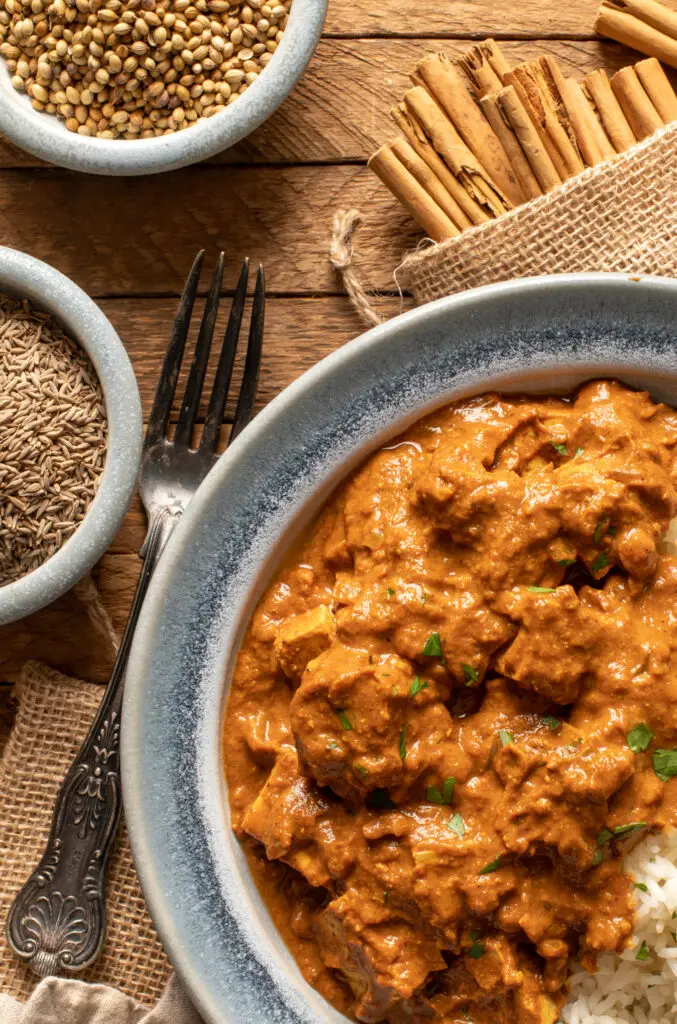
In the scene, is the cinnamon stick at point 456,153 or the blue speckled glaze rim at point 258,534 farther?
the cinnamon stick at point 456,153

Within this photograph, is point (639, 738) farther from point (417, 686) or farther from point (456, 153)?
point (456, 153)

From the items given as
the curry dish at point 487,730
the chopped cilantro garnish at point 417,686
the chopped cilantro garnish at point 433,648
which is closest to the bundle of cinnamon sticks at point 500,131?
the curry dish at point 487,730

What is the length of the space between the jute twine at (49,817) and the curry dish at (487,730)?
2.66 feet

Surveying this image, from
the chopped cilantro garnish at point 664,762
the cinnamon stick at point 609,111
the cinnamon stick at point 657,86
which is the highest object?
the cinnamon stick at point 657,86

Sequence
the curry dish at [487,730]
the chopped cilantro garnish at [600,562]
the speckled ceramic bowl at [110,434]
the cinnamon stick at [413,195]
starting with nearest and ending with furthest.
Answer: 1. the curry dish at [487,730]
2. the chopped cilantro garnish at [600,562]
3. the speckled ceramic bowl at [110,434]
4. the cinnamon stick at [413,195]

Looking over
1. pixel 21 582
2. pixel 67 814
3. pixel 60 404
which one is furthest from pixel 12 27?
pixel 67 814

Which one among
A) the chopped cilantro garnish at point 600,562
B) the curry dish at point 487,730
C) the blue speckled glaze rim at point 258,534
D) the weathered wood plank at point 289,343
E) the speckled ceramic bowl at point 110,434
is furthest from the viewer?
the weathered wood plank at point 289,343

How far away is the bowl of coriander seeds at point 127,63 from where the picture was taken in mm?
3635

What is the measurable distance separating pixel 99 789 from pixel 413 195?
2204mm

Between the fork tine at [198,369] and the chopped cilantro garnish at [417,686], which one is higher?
the fork tine at [198,369]

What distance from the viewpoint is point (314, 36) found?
3535mm

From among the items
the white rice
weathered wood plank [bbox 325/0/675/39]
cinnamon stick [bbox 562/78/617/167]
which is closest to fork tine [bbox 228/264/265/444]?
weathered wood plank [bbox 325/0/675/39]

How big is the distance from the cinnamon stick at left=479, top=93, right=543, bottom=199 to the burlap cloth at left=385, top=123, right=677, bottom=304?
0.14 meters

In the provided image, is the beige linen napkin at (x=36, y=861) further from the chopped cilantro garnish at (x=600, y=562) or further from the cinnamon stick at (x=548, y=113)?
Answer: the cinnamon stick at (x=548, y=113)
